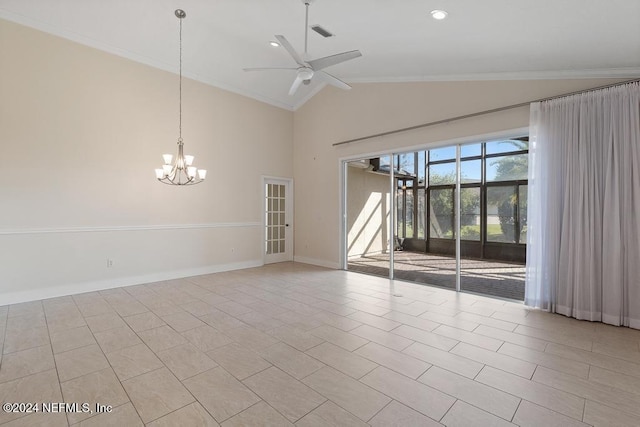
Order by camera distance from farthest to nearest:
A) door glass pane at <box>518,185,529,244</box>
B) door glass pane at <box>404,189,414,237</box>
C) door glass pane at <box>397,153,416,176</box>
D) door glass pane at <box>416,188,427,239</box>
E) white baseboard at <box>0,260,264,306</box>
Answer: door glass pane at <box>404,189,414,237</box>
door glass pane at <box>416,188,427,239</box>
door glass pane at <box>397,153,416,176</box>
door glass pane at <box>518,185,529,244</box>
white baseboard at <box>0,260,264,306</box>

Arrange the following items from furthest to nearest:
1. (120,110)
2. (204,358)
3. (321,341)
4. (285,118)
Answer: (285,118), (120,110), (321,341), (204,358)

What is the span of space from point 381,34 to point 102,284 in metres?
5.70

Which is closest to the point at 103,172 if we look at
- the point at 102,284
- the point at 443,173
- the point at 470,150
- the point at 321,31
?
the point at 102,284

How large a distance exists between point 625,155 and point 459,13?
247cm

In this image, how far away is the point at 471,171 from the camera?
6191mm

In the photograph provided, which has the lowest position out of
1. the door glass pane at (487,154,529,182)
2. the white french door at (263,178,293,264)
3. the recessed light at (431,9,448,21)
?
the white french door at (263,178,293,264)

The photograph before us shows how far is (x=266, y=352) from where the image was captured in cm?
278

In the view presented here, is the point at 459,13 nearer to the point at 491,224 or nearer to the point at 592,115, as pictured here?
the point at 592,115

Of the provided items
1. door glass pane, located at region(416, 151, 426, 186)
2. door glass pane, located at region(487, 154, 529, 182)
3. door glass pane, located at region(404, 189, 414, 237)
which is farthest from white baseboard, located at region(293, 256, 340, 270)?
door glass pane, located at region(487, 154, 529, 182)

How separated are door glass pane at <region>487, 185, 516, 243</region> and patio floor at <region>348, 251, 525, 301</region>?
764mm

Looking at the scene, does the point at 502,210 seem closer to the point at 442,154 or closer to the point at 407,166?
the point at 442,154

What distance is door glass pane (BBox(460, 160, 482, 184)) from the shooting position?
5984 millimetres

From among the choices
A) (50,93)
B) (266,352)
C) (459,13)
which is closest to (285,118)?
(50,93)

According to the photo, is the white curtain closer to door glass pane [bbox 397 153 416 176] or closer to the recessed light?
the recessed light
